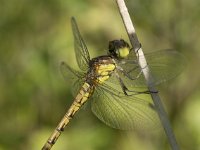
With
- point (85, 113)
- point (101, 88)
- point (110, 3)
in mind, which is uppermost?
point (110, 3)

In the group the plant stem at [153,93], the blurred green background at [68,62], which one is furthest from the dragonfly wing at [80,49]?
the plant stem at [153,93]

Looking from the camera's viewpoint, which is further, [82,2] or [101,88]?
[82,2]

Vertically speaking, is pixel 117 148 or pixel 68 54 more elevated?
pixel 68 54

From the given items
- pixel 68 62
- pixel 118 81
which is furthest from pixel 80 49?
pixel 68 62

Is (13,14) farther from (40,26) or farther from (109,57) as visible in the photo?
(109,57)

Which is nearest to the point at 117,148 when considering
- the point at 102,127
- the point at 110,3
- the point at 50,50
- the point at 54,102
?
the point at 102,127

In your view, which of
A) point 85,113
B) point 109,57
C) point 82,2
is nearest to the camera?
point 109,57

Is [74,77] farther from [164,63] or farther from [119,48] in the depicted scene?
[164,63]
